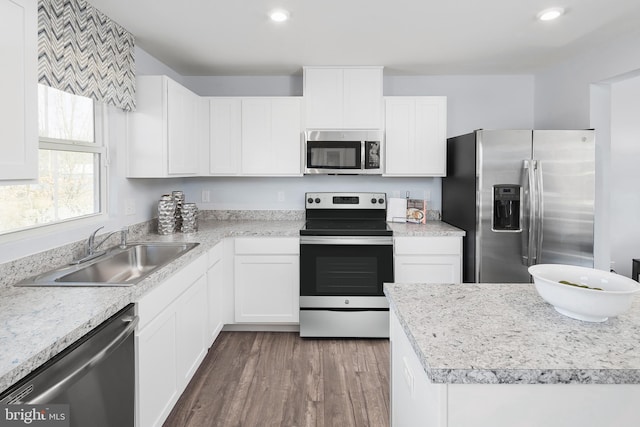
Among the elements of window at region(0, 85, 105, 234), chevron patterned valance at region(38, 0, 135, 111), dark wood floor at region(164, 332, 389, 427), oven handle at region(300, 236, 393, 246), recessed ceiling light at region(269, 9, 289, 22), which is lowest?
dark wood floor at region(164, 332, 389, 427)

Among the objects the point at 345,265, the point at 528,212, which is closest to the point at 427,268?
the point at 345,265

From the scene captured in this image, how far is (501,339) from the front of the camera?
1.13m

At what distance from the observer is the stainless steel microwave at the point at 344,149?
3561 mm

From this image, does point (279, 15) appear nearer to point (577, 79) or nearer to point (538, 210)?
point (538, 210)

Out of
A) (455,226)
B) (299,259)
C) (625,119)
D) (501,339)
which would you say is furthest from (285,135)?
(625,119)

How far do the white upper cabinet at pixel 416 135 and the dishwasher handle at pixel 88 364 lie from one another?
8.52 feet

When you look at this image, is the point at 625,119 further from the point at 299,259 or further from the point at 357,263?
the point at 299,259

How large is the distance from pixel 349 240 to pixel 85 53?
7.01 ft

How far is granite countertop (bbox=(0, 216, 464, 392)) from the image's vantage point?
1.11 metres

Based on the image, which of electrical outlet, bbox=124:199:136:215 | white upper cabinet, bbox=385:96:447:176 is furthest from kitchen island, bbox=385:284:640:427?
white upper cabinet, bbox=385:96:447:176

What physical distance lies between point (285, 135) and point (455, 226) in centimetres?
171

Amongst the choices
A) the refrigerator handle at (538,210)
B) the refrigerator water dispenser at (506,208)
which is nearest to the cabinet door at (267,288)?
the refrigerator water dispenser at (506,208)

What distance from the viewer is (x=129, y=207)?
9.57 feet

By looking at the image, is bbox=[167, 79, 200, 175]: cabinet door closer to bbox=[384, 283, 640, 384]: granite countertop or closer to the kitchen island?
bbox=[384, 283, 640, 384]: granite countertop
